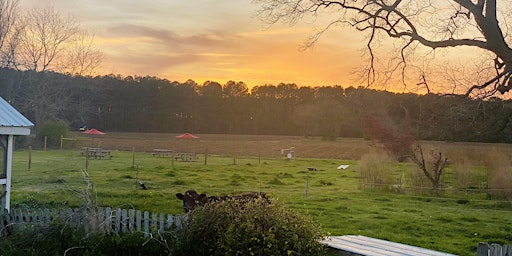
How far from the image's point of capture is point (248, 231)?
7340 mm

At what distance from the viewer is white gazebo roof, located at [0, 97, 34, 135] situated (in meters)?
9.83

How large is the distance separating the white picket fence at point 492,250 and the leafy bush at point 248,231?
93.2 inches

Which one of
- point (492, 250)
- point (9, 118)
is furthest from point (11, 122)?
point (492, 250)

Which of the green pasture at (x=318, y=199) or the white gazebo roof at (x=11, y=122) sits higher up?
the white gazebo roof at (x=11, y=122)

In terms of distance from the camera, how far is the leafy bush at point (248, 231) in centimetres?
725

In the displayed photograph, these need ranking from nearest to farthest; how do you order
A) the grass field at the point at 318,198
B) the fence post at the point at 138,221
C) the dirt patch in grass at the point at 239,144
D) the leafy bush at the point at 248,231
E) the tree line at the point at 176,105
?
the leafy bush at the point at 248,231 < the fence post at the point at 138,221 < the grass field at the point at 318,198 < the dirt patch in grass at the point at 239,144 < the tree line at the point at 176,105

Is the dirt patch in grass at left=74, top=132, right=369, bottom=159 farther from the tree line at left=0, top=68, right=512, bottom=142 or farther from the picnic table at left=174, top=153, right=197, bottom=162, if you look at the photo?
the picnic table at left=174, top=153, right=197, bottom=162

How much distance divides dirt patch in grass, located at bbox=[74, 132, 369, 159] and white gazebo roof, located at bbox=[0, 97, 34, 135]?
3160cm

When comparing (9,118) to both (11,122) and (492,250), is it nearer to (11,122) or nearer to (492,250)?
(11,122)

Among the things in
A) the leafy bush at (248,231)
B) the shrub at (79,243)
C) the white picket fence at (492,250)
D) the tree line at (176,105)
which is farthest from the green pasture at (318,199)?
the tree line at (176,105)

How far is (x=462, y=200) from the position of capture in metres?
18.1

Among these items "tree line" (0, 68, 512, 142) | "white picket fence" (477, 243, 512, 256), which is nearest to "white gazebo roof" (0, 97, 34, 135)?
"white picket fence" (477, 243, 512, 256)

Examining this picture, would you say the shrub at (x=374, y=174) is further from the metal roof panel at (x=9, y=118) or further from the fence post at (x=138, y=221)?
the metal roof panel at (x=9, y=118)

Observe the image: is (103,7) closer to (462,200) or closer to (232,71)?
(232,71)
